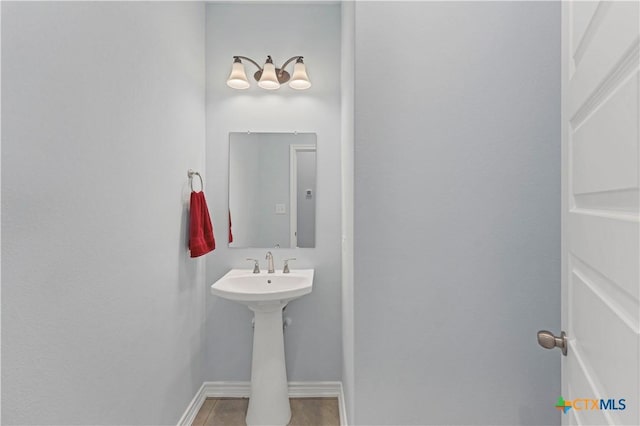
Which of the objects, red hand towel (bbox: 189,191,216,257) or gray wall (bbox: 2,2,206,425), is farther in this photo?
red hand towel (bbox: 189,191,216,257)

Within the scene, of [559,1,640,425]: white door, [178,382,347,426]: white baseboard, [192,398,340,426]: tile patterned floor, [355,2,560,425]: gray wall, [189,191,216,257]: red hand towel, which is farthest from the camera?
[178,382,347,426]: white baseboard

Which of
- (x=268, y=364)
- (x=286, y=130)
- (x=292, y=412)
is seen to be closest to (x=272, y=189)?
(x=286, y=130)

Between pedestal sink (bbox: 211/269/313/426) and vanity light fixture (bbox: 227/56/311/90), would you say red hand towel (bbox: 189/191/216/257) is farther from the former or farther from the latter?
vanity light fixture (bbox: 227/56/311/90)

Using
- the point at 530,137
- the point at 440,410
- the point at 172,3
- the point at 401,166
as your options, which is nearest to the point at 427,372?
the point at 440,410

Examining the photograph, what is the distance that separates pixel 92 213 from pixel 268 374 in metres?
1.35

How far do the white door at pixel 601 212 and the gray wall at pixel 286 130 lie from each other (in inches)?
62.0

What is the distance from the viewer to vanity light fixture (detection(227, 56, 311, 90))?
2178mm

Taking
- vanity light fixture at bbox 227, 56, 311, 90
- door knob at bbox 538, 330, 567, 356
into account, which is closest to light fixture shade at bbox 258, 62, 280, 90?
vanity light fixture at bbox 227, 56, 311, 90

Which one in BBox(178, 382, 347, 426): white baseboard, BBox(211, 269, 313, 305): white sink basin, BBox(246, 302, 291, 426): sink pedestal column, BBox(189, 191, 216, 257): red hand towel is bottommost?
BBox(178, 382, 347, 426): white baseboard

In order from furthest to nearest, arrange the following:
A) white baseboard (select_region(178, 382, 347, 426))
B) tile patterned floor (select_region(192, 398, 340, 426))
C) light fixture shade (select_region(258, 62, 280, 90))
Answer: white baseboard (select_region(178, 382, 347, 426)) → light fixture shade (select_region(258, 62, 280, 90)) → tile patterned floor (select_region(192, 398, 340, 426))

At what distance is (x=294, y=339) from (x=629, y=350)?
6.61 ft

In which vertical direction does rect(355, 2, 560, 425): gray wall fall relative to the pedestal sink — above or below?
above

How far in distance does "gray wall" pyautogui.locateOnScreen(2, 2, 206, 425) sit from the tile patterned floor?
0.29 meters

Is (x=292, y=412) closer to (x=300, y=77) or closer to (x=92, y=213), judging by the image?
(x=92, y=213)
